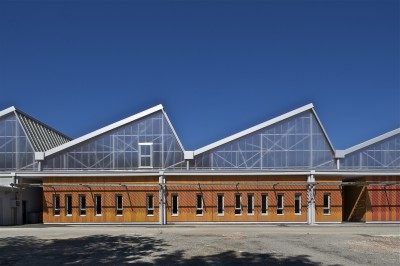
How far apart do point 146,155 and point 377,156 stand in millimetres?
21349

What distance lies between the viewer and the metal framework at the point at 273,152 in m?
37.1

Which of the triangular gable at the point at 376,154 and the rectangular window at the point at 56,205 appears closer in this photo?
the rectangular window at the point at 56,205

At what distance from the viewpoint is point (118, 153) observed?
3697 cm

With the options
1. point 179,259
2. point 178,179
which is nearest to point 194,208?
point 178,179

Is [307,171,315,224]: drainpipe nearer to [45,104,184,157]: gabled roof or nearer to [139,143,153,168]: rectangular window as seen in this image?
[45,104,184,157]: gabled roof

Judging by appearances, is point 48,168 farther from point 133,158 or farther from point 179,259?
point 179,259

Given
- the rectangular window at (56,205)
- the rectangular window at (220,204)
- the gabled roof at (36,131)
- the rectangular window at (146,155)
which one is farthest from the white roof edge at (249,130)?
the gabled roof at (36,131)

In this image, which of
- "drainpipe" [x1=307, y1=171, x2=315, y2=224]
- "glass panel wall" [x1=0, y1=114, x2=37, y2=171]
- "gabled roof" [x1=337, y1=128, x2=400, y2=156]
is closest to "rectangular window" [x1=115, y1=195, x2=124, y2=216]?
"glass panel wall" [x1=0, y1=114, x2=37, y2=171]

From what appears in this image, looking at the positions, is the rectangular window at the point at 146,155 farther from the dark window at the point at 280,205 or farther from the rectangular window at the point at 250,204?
the dark window at the point at 280,205

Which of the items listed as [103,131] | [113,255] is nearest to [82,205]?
[103,131]

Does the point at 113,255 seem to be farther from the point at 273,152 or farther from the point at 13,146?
the point at 13,146

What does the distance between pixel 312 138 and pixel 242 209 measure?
9.17 m

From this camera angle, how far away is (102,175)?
36.2 metres

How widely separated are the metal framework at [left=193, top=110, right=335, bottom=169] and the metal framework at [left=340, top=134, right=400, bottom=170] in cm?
191
